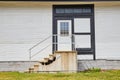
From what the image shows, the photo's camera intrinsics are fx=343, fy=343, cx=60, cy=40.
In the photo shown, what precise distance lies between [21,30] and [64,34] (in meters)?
2.63

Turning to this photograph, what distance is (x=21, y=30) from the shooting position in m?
20.8

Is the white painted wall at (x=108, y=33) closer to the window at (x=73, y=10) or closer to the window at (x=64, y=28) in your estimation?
the window at (x=73, y=10)

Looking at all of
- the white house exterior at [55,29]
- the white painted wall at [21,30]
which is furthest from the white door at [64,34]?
the white painted wall at [21,30]

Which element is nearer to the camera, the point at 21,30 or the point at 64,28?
the point at 21,30

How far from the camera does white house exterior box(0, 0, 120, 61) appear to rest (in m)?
20.7

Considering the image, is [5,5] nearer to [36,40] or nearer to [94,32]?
[36,40]

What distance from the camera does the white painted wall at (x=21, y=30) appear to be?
68.1ft

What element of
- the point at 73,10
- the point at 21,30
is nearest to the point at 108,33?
the point at 73,10

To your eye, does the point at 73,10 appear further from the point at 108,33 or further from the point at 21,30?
the point at 21,30

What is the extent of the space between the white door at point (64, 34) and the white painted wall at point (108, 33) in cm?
164

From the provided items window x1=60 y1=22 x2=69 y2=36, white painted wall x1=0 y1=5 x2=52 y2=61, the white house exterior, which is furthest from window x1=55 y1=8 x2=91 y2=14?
window x1=60 y1=22 x2=69 y2=36

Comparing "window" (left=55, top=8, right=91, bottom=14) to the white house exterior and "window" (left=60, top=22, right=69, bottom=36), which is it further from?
"window" (left=60, top=22, right=69, bottom=36)

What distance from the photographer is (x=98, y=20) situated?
20859 millimetres

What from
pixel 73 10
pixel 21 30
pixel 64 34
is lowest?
pixel 64 34
